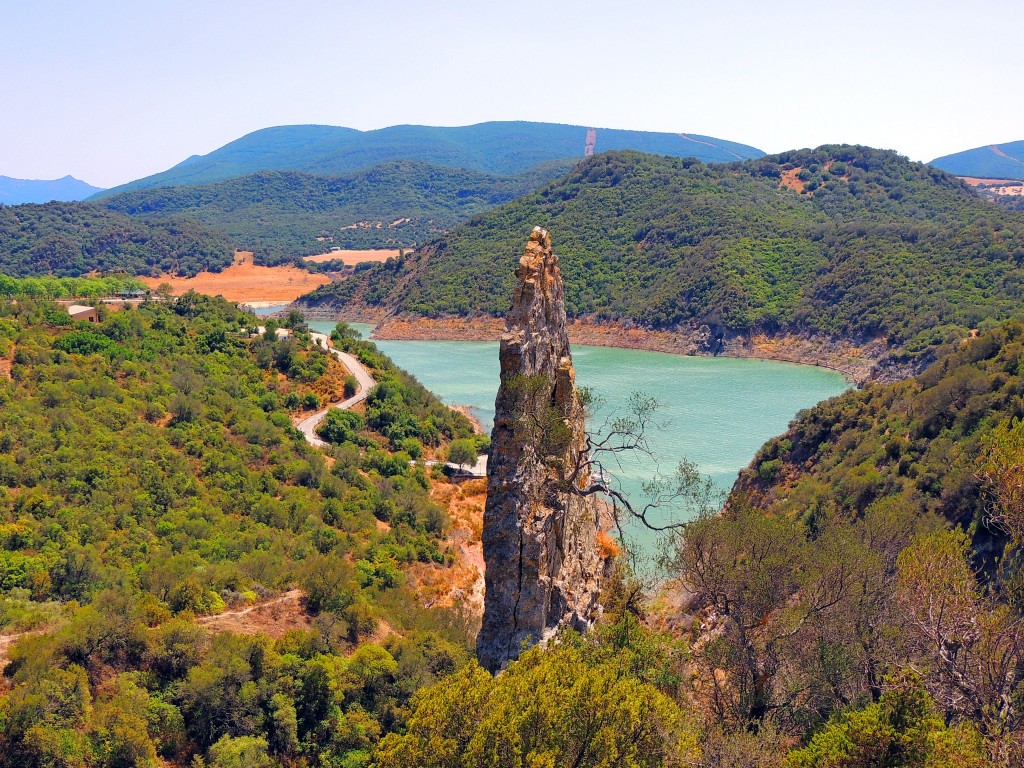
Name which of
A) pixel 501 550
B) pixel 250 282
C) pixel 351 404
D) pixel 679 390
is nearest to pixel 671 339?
pixel 679 390

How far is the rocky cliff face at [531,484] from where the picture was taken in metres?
14.3

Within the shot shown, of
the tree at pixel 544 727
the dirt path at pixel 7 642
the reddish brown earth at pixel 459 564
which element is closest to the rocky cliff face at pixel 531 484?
the tree at pixel 544 727

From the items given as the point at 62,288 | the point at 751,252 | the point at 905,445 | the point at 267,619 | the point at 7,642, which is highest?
the point at 751,252

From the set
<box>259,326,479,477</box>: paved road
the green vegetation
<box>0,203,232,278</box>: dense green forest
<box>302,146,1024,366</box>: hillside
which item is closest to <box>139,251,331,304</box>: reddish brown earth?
<box>0,203,232,278</box>: dense green forest

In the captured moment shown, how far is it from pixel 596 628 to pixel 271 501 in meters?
18.0

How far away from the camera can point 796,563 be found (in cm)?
1568

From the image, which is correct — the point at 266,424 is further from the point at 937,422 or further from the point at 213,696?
the point at 937,422

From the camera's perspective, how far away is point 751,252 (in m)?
88.4

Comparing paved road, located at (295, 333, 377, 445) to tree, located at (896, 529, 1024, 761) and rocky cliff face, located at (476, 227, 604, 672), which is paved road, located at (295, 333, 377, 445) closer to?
rocky cliff face, located at (476, 227, 604, 672)

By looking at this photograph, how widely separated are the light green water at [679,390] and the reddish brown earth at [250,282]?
4169 centimetres

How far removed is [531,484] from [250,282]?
124m

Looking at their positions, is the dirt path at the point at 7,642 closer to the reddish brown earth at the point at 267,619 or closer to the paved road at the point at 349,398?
the reddish brown earth at the point at 267,619

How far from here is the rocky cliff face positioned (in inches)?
561

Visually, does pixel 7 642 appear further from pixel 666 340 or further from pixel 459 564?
pixel 666 340
